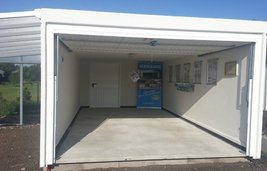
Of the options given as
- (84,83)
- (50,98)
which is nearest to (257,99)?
(50,98)

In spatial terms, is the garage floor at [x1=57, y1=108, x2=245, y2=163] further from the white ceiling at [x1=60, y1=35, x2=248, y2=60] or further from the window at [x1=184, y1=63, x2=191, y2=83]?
the white ceiling at [x1=60, y1=35, x2=248, y2=60]

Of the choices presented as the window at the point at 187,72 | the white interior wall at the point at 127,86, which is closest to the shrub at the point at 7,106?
the white interior wall at the point at 127,86

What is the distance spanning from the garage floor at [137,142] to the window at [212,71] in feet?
4.34

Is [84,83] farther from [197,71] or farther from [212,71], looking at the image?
[212,71]

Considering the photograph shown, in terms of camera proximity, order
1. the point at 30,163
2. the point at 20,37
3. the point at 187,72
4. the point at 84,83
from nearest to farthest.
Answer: the point at 30,163 → the point at 20,37 → the point at 187,72 → the point at 84,83

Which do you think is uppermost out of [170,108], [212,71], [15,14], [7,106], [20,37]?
[15,14]

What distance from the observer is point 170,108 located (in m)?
10.9

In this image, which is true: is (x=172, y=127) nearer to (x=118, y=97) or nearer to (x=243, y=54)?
(x=243, y=54)

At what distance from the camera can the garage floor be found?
499 centimetres

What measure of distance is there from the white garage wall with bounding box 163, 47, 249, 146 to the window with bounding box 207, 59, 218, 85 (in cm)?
12

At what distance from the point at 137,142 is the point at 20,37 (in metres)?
3.31

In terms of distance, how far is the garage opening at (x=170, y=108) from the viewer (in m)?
5.25

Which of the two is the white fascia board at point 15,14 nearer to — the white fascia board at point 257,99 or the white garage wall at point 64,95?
the white garage wall at point 64,95

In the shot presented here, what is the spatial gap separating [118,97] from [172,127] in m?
5.00
